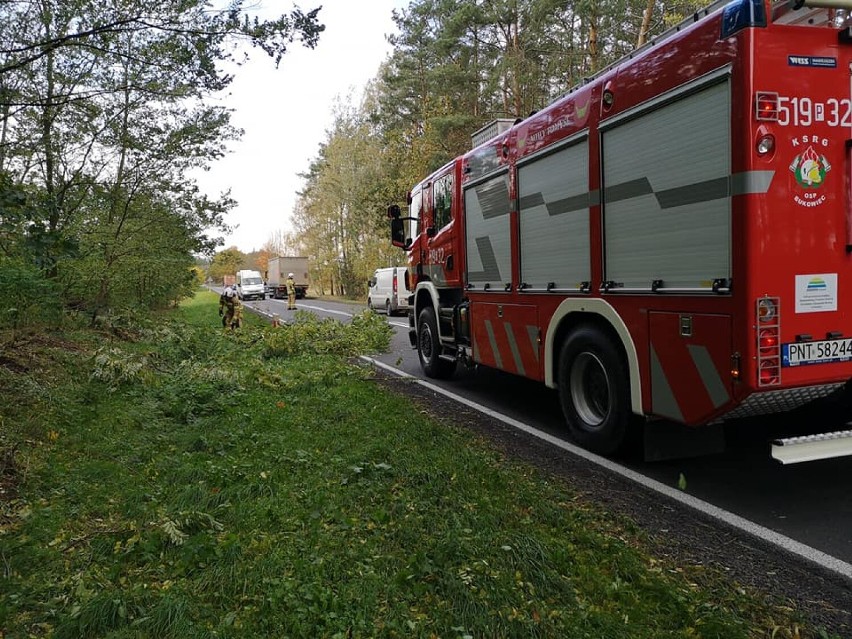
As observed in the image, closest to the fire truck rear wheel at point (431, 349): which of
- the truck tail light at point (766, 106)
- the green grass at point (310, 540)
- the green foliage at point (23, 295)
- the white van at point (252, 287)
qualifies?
the green grass at point (310, 540)

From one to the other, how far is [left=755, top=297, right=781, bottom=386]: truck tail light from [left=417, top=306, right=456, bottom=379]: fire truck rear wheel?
18.9 feet

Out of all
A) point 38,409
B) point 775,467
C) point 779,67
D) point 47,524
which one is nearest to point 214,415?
point 38,409

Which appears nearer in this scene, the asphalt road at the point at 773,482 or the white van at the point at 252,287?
the asphalt road at the point at 773,482

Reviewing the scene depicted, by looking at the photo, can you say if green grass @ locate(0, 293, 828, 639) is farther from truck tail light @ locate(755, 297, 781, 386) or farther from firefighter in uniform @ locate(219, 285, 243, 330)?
firefighter in uniform @ locate(219, 285, 243, 330)

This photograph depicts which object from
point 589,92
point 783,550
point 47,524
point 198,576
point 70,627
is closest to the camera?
point 70,627

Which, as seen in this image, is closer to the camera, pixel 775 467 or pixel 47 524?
pixel 47 524

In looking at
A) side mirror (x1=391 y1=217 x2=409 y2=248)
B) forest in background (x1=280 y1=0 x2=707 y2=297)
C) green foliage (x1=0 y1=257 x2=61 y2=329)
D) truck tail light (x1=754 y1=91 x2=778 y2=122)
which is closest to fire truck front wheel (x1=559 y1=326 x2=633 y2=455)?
truck tail light (x1=754 y1=91 x2=778 y2=122)

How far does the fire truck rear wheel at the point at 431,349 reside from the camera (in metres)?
9.30

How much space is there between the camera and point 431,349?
947cm

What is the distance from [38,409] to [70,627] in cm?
439

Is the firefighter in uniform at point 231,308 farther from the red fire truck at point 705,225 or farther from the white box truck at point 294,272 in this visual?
the white box truck at point 294,272

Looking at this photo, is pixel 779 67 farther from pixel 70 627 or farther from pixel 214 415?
pixel 214 415

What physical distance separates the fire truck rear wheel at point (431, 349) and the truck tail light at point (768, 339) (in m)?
5.77

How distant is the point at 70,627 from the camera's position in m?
2.68
